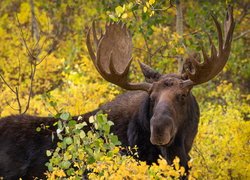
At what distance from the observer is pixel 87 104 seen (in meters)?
10.5

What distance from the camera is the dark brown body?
26.3ft

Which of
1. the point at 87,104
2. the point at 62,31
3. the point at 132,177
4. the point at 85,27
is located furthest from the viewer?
the point at 62,31

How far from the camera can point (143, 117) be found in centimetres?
802

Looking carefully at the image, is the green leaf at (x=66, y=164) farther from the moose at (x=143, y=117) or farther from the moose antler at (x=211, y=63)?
the moose antler at (x=211, y=63)

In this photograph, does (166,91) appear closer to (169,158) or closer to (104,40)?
(169,158)

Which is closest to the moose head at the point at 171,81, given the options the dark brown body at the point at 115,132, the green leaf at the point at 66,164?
the dark brown body at the point at 115,132

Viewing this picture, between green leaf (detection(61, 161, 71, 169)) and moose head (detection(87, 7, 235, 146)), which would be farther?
moose head (detection(87, 7, 235, 146))

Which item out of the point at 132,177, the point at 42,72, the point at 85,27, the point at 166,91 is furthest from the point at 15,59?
the point at 132,177

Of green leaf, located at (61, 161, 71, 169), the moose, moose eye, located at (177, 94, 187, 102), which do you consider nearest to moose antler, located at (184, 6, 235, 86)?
the moose

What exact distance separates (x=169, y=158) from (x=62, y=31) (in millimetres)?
12256

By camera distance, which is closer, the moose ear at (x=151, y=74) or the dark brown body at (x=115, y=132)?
the dark brown body at (x=115, y=132)

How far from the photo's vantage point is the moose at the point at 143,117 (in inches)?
310

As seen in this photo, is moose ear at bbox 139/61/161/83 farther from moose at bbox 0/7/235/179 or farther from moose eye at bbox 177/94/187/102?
moose eye at bbox 177/94/187/102

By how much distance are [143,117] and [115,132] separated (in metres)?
0.35
